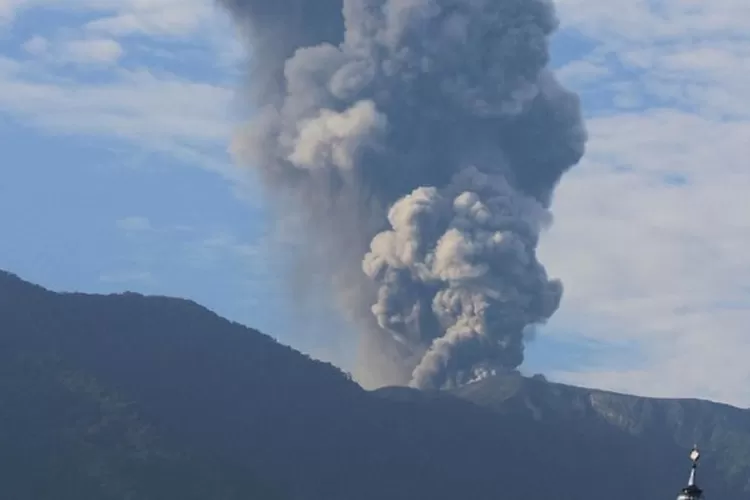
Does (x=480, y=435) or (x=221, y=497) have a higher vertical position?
(x=480, y=435)

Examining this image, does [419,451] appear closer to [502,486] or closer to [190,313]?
[502,486]

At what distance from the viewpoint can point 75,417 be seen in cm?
14350

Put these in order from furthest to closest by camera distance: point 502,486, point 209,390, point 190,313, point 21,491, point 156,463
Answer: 1. point 190,313
2. point 209,390
3. point 502,486
4. point 156,463
5. point 21,491

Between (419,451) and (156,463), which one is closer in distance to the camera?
(156,463)

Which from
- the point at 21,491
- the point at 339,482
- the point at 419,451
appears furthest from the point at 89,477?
the point at 419,451

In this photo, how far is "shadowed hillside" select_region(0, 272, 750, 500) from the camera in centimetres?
13725

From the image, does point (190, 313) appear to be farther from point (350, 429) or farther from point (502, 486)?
point (502, 486)

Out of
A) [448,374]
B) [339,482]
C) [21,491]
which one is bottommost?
[21,491]

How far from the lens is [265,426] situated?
153625mm

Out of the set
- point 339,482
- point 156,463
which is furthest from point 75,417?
point 339,482

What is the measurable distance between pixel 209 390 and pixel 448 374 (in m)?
26.4

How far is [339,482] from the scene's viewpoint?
14325 centimetres

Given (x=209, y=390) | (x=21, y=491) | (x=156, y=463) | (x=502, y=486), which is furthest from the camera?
(x=209, y=390)

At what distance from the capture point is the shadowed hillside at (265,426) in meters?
137
